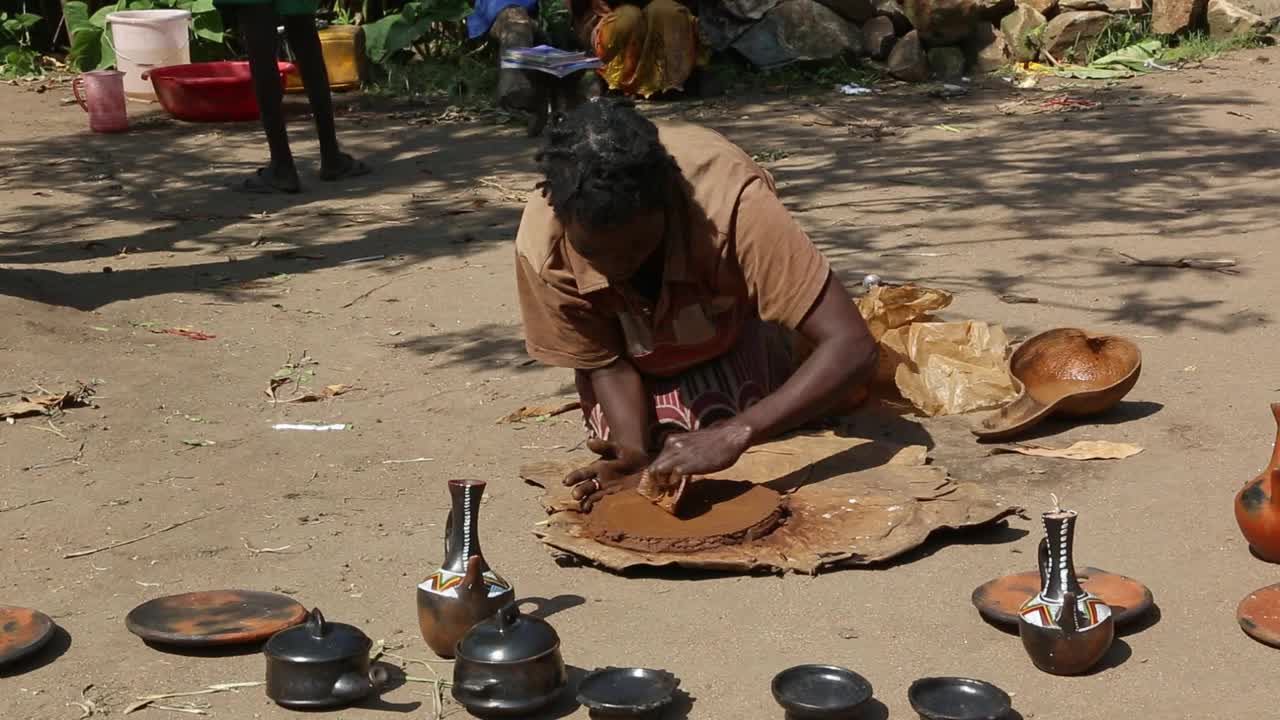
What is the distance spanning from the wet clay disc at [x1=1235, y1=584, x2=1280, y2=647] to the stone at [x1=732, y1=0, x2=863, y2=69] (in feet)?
24.1

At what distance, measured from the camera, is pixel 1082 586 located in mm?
2973

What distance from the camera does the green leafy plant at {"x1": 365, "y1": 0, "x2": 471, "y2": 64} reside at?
33.9ft

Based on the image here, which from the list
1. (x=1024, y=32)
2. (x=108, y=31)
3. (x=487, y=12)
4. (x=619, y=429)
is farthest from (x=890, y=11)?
→ (x=619, y=429)

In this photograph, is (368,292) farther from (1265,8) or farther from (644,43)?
(1265,8)

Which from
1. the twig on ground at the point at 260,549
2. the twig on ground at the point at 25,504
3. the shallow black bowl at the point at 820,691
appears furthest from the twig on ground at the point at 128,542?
the shallow black bowl at the point at 820,691

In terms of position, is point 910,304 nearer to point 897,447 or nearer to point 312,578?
point 897,447

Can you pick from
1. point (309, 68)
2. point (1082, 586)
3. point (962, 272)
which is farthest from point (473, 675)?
point (309, 68)

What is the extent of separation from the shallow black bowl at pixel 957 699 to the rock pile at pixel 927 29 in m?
7.62

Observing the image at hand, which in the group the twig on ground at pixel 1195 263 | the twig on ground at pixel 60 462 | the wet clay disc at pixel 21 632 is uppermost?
the wet clay disc at pixel 21 632

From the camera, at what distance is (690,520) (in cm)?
346

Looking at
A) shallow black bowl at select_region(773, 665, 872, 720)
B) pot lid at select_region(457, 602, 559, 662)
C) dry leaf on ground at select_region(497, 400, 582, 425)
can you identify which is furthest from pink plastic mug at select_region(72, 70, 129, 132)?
shallow black bowl at select_region(773, 665, 872, 720)

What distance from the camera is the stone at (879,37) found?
1001cm

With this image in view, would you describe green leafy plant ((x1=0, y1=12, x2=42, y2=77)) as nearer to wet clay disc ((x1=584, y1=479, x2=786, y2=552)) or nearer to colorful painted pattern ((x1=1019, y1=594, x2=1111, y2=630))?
wet clay disc ((x1=584, y1=479, x2=786, y2=552))

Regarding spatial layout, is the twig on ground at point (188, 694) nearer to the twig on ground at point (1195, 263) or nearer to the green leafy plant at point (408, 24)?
the twig on ground at point (1195, 263)
